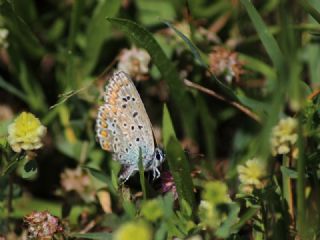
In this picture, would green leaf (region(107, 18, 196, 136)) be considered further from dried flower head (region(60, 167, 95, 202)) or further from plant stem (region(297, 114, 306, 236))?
plant stem (region(297, 114, 306, 236))

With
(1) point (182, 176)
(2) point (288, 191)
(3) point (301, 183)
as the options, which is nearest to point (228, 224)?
(3) point (301, 183)

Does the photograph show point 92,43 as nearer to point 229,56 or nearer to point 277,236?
point 229,56

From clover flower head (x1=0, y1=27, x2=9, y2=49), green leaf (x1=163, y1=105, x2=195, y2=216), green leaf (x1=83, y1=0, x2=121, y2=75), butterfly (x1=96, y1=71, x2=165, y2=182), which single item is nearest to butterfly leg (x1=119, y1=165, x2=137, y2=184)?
butterfly (x1=96, y1=71, x2=165, y2=182)

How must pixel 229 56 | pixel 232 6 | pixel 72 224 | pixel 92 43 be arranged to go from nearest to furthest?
pixel 72 224
pixel 229 56
pixel 92 43
pixel 232 6

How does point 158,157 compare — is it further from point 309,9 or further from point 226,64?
point 309,9

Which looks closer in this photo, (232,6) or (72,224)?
(72,224)

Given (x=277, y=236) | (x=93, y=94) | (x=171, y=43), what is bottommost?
(x=277, y=236)

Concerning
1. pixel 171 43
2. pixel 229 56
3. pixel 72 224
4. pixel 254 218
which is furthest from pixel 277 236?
pixel 171 43

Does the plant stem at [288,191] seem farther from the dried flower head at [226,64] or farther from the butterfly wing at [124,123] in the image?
the dried flower head at [226,64]
